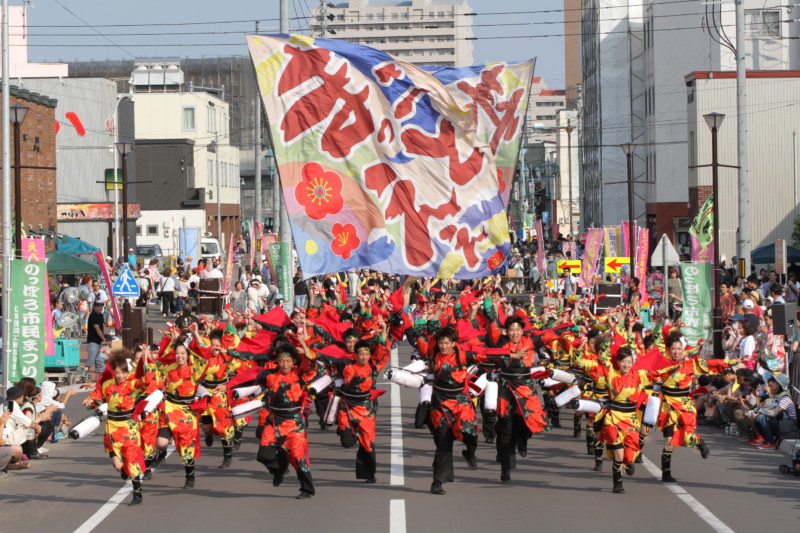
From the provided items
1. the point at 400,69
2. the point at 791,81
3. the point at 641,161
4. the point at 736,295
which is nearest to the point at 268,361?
the point at 400,69

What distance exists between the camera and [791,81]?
46094mm

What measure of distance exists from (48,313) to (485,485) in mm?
9038

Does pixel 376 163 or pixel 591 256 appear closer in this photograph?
pixel 376 163

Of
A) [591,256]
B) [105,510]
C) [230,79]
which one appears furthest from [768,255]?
[230,79]

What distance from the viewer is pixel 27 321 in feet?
57.6

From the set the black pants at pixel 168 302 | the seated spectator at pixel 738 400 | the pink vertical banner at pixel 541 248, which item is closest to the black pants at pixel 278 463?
the seated spectator at pixel 738 400

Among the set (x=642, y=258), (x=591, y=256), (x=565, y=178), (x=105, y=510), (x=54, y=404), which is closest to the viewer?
Answer: (x=105, y=510)

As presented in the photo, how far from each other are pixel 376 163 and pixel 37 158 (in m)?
34.2

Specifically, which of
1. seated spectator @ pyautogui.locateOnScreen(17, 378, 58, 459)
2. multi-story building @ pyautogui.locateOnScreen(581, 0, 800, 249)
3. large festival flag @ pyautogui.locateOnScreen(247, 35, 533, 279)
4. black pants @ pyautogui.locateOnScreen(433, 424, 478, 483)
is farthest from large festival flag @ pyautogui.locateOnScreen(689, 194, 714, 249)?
multi-story building @ pyautogui.locateOnScreen(581, 0, 800, 249)

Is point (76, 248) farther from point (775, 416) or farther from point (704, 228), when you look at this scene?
point (775, 416)

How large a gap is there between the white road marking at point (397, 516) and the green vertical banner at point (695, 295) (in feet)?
36.6

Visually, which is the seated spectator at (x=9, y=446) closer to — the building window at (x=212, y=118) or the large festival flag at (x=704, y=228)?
the large festival flag at (x=704, y=228)

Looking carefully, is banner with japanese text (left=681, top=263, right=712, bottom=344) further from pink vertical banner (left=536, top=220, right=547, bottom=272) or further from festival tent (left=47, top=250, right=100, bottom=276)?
pink vertical banner (left=536, top=220, right=547, bottom=272)

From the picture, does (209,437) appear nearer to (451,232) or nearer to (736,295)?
(451,232)
